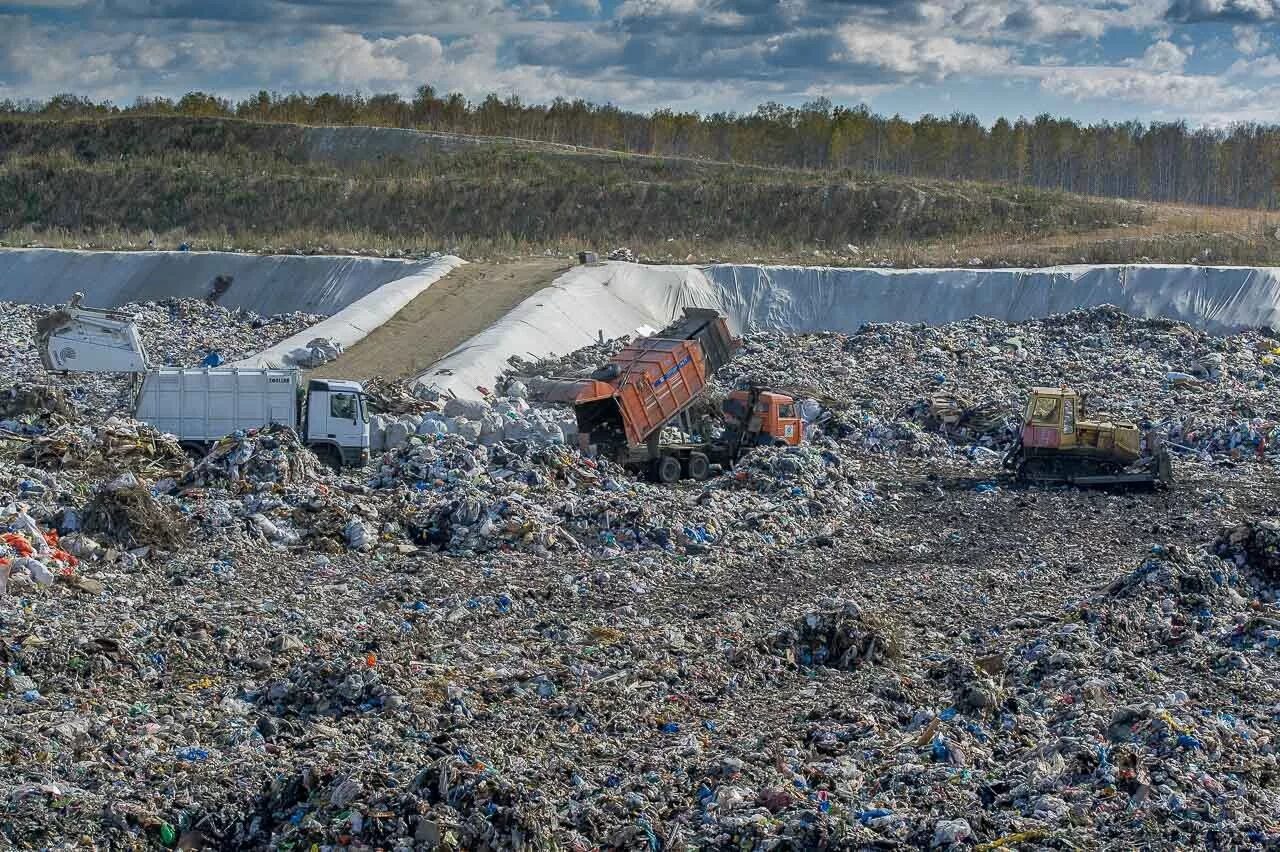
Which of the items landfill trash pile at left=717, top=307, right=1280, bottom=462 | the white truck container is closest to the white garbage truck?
the white truck container

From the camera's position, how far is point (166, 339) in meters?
32.4

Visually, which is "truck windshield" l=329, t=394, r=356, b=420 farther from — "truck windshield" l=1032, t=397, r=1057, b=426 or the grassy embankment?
the grassy embankment

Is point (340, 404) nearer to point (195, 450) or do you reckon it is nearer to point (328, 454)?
point (328, 454)

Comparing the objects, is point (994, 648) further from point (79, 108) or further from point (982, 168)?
point (79, 108)

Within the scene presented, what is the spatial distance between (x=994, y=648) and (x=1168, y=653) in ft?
4.60

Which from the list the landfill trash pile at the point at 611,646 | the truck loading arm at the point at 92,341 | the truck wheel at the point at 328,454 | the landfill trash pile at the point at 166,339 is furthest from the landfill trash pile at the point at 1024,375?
the landfill trash pile at the point at 166,339

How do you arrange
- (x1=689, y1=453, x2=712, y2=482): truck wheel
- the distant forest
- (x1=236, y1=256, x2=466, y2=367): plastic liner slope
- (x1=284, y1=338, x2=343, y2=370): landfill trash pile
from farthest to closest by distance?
the distant forest
(x1=284, y1=338, x2=343, y2=370): landfill trash pile
(x1=236, y1=256, x2=466, y2=367): plastic liner slope
(x1=689, y1=453, x2=712, y2=482): truck wheel

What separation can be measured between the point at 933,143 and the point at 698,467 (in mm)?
52770

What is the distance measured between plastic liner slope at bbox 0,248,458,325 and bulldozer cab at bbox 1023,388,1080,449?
18.8 meters

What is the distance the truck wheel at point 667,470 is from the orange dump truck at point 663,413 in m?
0.01

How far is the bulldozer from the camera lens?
64.4 feet

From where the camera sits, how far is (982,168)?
2756 inches

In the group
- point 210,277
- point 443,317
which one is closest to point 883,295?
point 443,317

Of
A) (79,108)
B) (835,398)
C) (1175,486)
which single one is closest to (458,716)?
(1175,486)
